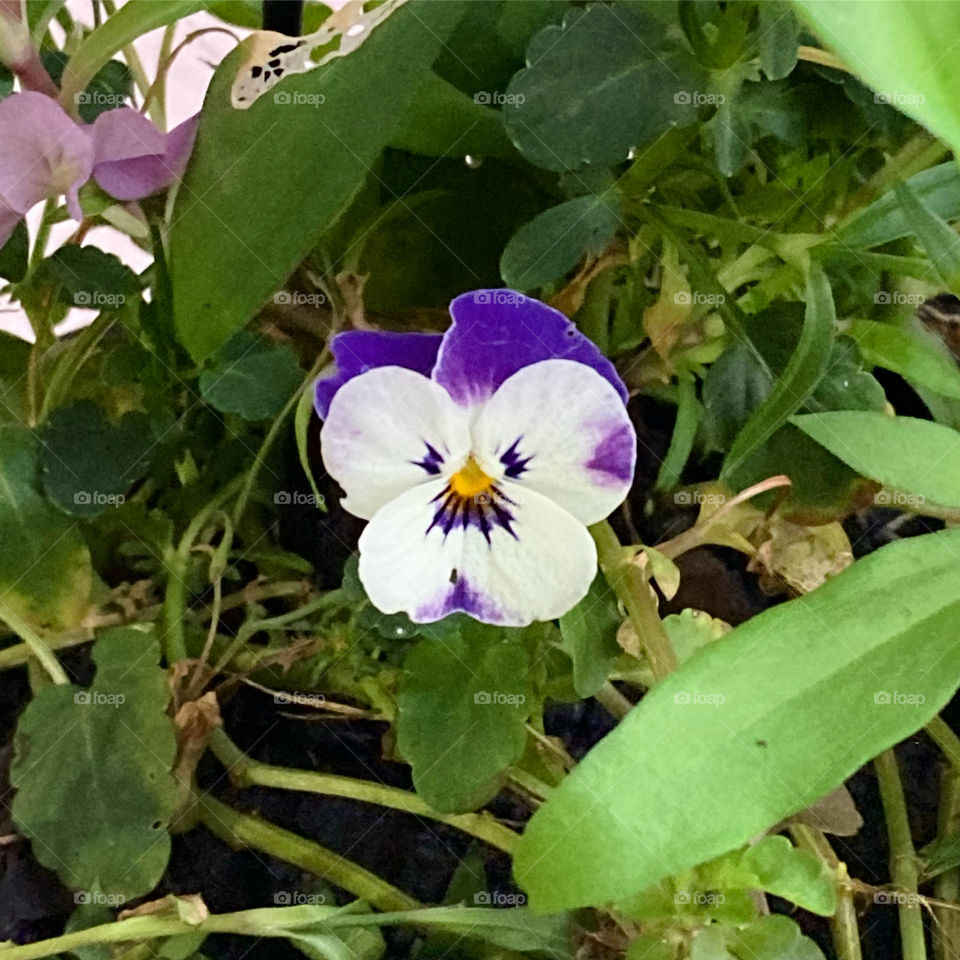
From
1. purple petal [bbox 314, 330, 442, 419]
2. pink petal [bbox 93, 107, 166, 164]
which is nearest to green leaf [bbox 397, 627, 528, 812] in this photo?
purple petal [bbox 314, 330, 442, 419]

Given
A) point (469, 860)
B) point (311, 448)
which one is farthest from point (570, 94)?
point (469, 860)
